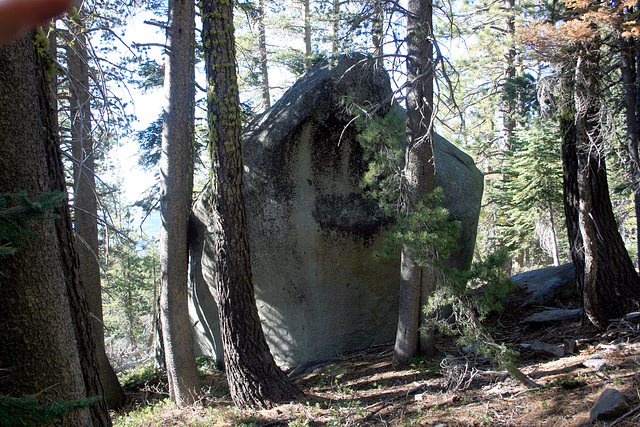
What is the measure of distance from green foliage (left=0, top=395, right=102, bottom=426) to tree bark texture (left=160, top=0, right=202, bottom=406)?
14.8ft

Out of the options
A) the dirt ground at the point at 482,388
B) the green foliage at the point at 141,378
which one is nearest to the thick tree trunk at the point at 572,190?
the dirt ground at the point at 482,388

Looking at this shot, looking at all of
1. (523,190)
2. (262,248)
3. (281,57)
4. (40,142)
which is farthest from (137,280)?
(40,142)

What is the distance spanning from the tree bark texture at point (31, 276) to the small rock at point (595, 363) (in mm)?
5301

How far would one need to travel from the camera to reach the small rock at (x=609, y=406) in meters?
4.02

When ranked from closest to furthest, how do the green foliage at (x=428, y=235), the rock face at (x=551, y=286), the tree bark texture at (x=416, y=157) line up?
the green foliage at (x=428, y=235) → the tree bark texture at (x=416, y=157) → the rock face at (x=551, y=286)

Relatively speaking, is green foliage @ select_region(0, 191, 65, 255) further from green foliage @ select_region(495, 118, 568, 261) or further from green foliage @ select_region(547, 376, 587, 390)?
green foliage @ select_region(495, 118, 568, 261)

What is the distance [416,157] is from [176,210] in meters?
3.80

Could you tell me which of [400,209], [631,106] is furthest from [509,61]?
[400,209]

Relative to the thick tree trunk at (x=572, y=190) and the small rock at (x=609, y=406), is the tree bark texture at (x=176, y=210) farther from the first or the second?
the thick tree trunk at (x=572, y=190)

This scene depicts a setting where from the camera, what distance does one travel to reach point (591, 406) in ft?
14.4

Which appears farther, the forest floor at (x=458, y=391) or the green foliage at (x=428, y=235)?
the green foliage at (x=428, y=235)

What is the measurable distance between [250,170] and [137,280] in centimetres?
1712

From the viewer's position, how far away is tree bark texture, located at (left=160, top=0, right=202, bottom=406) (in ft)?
23.2

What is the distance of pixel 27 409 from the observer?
8.55 ft
